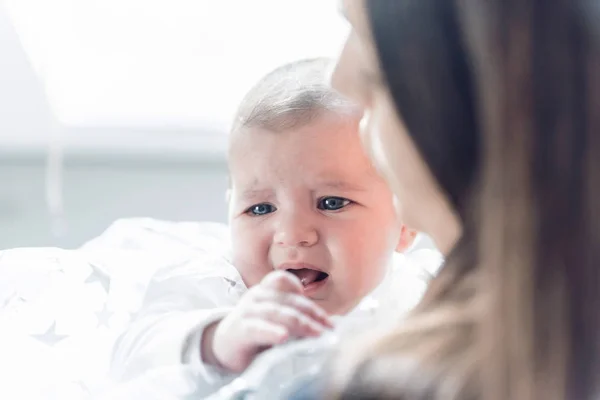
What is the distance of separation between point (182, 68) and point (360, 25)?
21.0 inches

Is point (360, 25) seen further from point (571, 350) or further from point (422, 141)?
point (571, 350)

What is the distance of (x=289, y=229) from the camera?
0.54 metres

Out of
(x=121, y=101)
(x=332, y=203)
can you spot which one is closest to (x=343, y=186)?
(x=332, y=203)

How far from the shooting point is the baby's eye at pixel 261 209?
0.58m

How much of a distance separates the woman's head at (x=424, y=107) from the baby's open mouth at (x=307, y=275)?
16cm

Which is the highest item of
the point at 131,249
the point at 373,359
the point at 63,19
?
the point at 63,19

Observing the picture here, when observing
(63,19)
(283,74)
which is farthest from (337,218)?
(63,19)

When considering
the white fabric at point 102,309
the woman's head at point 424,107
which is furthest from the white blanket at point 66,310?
the woman's head at point 424,107

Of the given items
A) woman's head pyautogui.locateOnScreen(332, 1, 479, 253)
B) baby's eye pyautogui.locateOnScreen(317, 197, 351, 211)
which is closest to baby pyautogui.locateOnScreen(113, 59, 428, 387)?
baby's eye pyautogui.locateOnScreen(317, 197, 351, 211)

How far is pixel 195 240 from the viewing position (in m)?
0.92

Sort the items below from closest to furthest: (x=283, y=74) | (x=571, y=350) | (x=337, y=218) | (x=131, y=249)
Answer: (x=571, y=350), (x=337, y=218), (x=283, y=74), (x=131, y=249)

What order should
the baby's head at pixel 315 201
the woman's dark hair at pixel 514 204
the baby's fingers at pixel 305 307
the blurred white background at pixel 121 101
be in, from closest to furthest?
the woman's dark hair at pixel 514 204 → the baby's fingers at pixel 305 307 → the baby's head at pixel 315 201 → the blurred white background at pixel 121 101

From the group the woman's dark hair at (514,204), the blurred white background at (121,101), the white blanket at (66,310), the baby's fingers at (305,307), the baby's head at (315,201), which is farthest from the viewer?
the blurred white background at (121,101)

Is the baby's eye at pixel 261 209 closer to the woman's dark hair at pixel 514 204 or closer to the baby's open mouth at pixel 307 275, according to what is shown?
the baby's open mouth at pixel 307 275
